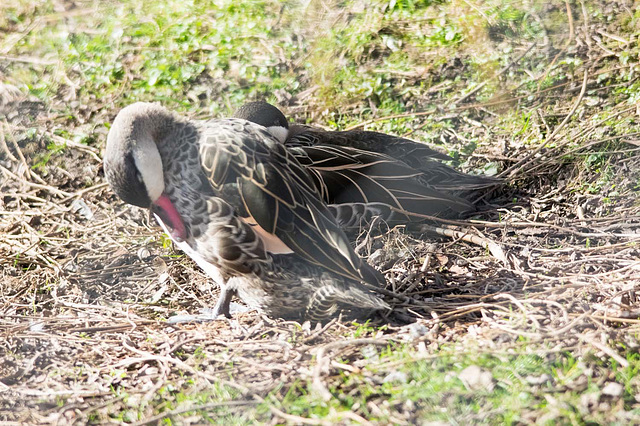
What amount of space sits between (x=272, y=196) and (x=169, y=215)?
1.74ft

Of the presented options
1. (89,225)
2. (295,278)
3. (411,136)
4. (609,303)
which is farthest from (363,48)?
(609,303)

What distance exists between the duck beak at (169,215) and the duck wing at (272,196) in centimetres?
25

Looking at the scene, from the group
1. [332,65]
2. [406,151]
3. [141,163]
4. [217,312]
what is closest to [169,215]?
[141,163]

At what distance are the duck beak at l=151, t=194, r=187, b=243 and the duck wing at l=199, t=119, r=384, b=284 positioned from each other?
0.25m

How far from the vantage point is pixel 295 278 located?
3.87 metres

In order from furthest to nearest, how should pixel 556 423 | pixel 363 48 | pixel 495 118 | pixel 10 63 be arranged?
pixel 10 63, pixel 363 48, pixel 495 118, pixel 556 423

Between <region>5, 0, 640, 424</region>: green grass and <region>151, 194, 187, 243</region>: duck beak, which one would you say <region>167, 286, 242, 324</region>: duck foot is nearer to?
<region>151, 194, 187, 243</region>: duck beak

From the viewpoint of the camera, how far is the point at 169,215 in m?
3.75

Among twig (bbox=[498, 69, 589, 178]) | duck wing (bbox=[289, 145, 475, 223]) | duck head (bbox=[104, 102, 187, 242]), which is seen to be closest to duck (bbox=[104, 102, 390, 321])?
duck head (bbox=[104, 102, 187, 242])

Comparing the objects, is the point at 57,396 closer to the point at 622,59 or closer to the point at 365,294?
the point at 365,294

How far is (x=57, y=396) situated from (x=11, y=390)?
27 centimetres

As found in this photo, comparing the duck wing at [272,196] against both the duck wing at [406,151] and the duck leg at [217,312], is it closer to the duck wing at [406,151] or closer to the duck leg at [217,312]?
the duck leg at [217,312]

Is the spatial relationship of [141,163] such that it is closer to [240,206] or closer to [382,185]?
[240,206]

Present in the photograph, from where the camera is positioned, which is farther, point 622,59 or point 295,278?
point 622,59
